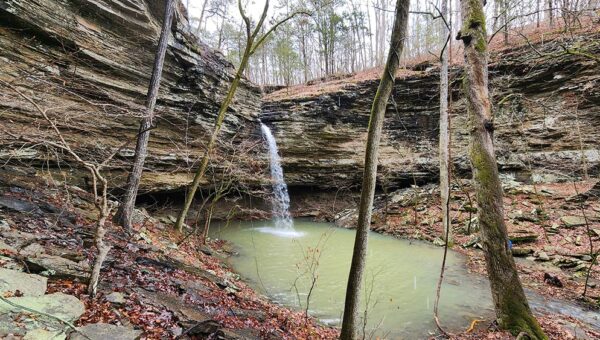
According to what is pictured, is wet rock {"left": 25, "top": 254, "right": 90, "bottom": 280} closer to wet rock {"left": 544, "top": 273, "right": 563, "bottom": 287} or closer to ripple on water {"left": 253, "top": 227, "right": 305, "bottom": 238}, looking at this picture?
wet rock {"left": 544, "top": 273, "right": 563, "bottom": 287}

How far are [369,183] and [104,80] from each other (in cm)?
1032

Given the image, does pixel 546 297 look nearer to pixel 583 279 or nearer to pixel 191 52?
pixel 583 279

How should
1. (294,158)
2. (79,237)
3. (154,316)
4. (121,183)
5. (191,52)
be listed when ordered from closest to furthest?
(154,316) → (79,237) → (121,183) → (191,52) → (294,158)

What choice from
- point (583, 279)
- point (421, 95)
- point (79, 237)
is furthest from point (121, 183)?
point (421, 95)

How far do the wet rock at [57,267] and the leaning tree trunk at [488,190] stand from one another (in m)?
5.56

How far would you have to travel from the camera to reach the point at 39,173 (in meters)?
8.29

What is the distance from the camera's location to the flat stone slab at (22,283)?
2.86 m

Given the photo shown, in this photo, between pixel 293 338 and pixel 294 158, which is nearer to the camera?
pixel 293 338

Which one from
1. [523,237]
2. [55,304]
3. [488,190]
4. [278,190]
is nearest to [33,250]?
[55,304]

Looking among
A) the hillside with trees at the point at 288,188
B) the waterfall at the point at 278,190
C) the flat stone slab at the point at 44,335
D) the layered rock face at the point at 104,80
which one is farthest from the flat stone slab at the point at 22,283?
the waterfall at the point at 278,190

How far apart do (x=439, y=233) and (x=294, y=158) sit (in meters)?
8.68

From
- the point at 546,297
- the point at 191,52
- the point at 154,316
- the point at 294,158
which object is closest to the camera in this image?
the point at 154,316

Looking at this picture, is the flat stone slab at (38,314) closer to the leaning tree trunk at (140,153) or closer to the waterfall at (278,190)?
the leaning tree trunk at (140,153)

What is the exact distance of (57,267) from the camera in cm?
364
